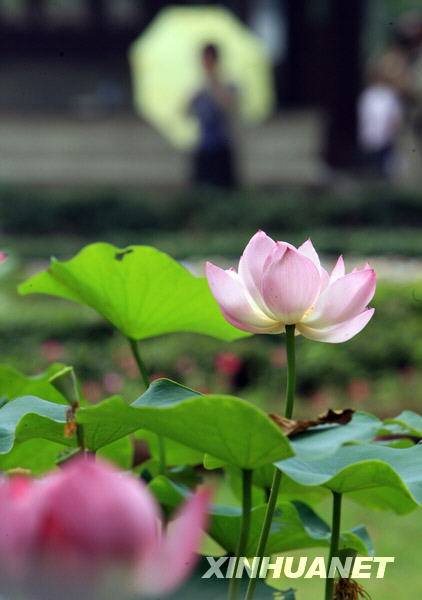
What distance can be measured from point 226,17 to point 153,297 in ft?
28.9

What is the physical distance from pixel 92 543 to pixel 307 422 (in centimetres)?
32

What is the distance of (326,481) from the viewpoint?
2.01ft

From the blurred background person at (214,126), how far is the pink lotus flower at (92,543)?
8.12 meters

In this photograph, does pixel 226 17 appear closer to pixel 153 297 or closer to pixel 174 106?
pixel 174 106

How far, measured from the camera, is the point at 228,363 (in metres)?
3.79

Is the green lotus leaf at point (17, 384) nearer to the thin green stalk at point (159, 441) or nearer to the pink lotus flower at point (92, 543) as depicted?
the thin green stalk at point (159, 441)

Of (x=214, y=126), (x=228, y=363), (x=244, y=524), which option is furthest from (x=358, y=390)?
(x=214, y=126)

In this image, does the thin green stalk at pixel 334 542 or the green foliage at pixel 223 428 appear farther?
the thin green stalk at pixel 334 542

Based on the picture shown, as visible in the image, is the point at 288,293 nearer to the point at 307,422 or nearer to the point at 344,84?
the point at 307,422

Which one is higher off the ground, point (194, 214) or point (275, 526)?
point (275, 526)

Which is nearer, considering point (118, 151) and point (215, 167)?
point (215, 167)

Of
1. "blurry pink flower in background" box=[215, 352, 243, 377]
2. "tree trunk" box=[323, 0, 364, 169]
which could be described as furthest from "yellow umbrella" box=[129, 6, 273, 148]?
"blurry pink flower in background" box=[215, 352, 243, 377]

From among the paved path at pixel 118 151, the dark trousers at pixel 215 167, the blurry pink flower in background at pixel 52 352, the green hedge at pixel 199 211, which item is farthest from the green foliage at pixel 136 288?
the paved path at pixel 118 151

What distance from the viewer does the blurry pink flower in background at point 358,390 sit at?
376cm
